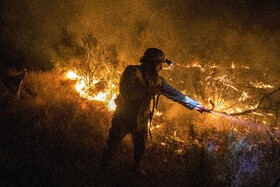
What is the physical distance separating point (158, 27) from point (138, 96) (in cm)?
862

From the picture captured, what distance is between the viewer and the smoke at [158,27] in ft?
36.7

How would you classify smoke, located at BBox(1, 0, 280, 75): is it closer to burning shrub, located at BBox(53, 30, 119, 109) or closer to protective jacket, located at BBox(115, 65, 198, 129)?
burning shrub, located at BBox(53, 30, 119, 109)

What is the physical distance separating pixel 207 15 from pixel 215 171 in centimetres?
943

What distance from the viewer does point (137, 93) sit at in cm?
426

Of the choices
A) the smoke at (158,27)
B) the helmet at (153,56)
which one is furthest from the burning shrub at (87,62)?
the helmet at (153,56)

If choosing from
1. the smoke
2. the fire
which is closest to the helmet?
the fire

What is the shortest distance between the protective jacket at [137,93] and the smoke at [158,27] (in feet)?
21.6

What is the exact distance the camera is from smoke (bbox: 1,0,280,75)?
36.7ft

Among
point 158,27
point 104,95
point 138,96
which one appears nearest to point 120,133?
point 138,96

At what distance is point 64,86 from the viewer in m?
9.08

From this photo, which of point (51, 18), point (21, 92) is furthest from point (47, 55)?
point (21, 92)

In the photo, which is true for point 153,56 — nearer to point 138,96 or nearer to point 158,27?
point 138,96

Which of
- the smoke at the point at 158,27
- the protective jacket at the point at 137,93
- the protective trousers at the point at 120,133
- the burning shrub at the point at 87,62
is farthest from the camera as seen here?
the smoke at the point at 158,27

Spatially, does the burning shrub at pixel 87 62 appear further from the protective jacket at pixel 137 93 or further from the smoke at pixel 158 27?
the protective jacket at pixel 137 93
